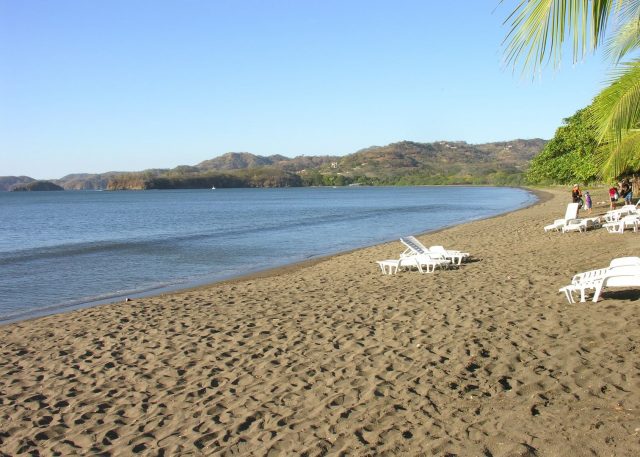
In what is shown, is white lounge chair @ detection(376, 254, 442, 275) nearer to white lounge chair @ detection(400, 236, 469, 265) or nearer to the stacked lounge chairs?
the stacked lounge chairs

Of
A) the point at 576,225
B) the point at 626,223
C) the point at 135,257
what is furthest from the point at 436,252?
the point at 135,257

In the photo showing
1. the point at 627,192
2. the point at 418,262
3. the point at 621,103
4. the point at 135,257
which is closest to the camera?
the point at 621,103

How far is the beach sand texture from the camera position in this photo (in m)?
4.50

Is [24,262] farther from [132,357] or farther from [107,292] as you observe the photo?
[132,357]

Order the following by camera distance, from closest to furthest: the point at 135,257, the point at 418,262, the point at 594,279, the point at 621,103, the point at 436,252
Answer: the point at 621,103 < the point at 594,279 < the point at 418,262 < the point at 436,252 < the point at 135,257

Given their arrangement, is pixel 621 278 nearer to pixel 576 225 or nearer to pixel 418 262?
pixel 418 262

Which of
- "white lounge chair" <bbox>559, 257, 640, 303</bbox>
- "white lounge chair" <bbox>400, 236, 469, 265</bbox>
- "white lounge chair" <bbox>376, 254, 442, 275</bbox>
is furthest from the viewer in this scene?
"white lounge chair" <bbox>400, 236, 469, 265</bbox>

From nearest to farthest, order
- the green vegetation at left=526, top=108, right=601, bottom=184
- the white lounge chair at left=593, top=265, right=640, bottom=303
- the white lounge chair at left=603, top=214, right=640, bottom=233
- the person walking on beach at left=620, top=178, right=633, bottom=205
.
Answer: the white lounge chair at left=593, top=265, right=640, bottom=303 < the white lounge chair at left=603, top=214, right=640, bottom=233 < the person walking on beach at left=620, top=178, right=633, bottom=205 < the green vegetation at left=526, top=108, right=601, bottom=184

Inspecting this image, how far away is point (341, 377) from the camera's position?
589 cm

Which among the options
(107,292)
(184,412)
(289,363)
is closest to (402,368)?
(289,363)

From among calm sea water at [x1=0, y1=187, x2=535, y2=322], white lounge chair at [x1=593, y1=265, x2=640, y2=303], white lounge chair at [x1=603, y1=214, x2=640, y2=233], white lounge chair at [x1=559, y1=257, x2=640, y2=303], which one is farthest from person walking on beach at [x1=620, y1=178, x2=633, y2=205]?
white lounge chair at [x1=593, y1=265, x2=640, y2=303]

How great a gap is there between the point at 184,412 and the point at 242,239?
84.3ft

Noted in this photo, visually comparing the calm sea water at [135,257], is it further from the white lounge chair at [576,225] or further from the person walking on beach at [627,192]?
the person walking on beach at [627,192]

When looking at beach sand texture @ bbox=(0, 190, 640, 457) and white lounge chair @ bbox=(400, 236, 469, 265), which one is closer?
beach sand texture @ bbox=(0, 190, 640, 457)
